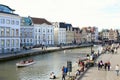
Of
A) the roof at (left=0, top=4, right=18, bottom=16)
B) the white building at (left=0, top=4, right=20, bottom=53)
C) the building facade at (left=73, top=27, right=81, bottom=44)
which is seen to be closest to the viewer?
the white building at (left=0, top=4, right=20, bottom=53)

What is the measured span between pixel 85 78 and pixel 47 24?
9441 centimetres

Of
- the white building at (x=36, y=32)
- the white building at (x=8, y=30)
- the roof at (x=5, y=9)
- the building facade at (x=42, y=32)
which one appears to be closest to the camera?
the white building at (x=8, y=30)

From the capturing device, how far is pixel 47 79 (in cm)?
3644

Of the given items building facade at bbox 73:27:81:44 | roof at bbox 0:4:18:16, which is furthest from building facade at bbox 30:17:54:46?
roof at bbox 0:4:18:16

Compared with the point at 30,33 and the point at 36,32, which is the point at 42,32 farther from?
the point at 30,33

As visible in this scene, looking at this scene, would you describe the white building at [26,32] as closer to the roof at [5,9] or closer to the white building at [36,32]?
the white building at [36,32]

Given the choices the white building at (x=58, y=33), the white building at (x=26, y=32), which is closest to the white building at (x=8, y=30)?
the white building at (x=26, y=32)

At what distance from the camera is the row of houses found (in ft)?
232

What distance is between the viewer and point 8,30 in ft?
238

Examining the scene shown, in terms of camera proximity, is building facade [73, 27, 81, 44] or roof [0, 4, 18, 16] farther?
building facade [73, 27, 81, 44]

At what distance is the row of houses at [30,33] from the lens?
7081 cm

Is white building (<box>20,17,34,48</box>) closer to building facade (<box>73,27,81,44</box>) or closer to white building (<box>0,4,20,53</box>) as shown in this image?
white building (<box>0,4,20,53</box>)

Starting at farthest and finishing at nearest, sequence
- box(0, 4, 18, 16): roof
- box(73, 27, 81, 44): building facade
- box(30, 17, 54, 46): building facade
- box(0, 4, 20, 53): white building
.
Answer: box(73, 27, 81, 44): building facade
box(30, 17, 54, 46): building facade
box(0, 4, 18, 16): roof
box(0, 4, 20, 53): white building

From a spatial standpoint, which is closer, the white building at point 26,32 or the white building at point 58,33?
the white building at point 26,32
